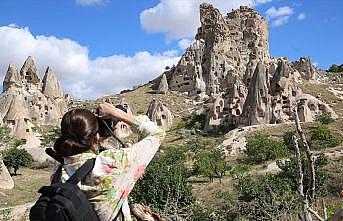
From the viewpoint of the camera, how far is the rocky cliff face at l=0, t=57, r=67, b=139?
1351 inches

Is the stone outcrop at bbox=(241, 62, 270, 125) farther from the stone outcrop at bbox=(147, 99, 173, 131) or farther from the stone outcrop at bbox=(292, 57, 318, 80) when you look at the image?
the stone outcrop at bbox=(292, 57, 318, 80)

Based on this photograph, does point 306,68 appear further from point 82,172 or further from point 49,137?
point 82,172

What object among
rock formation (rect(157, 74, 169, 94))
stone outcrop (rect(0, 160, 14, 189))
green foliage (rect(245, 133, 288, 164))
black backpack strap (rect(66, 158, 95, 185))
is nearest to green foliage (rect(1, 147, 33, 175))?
stone outcrop (rect(0, 160, 14, 189))

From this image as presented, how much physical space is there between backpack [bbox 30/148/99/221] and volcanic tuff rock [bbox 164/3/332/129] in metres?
30.6

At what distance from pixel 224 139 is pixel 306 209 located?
25.8m

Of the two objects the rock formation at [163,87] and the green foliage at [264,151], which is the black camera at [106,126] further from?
the rock formation at [163,87]

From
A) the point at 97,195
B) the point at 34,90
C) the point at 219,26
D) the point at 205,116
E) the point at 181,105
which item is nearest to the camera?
the point at 97,195

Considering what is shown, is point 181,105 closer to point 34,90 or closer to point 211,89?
point 211,89

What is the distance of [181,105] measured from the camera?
4638 centimetres

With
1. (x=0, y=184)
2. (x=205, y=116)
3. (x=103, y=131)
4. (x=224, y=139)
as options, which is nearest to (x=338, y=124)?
(x=224, y=139)

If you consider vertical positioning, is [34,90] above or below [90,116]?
above

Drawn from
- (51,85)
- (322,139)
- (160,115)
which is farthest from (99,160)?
(51,85)

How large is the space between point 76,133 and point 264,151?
21.1 m

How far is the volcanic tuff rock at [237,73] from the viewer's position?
33.3 m
